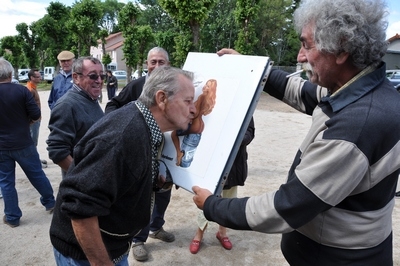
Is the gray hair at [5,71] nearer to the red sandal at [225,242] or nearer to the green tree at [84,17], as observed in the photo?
the red sandal at [225,242]

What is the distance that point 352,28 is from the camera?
1.20 m

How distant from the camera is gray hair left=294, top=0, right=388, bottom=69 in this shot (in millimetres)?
1211

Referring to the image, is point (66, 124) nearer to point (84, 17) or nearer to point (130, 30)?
point (130, 30)

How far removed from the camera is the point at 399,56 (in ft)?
112

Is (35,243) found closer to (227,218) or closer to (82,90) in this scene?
(82,90)

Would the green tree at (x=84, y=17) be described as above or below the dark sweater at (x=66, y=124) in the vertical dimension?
above

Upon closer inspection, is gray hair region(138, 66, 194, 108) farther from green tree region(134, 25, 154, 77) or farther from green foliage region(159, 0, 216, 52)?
green tree region(134, 25, 154, 77)

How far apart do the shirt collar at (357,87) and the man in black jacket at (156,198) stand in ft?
7.52

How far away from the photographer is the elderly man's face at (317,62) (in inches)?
52.2

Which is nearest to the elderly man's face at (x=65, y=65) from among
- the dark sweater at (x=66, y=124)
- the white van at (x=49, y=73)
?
the dark sweater at (x=66, y=124)

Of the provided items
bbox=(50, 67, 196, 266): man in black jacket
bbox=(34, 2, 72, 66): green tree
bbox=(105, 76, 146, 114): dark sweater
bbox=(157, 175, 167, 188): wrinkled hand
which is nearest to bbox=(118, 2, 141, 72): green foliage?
bbox=(34, 2, 72, 66): green tree

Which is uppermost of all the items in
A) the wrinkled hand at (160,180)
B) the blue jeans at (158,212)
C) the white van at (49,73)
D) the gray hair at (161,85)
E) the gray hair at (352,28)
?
the gray hair at (352,28)

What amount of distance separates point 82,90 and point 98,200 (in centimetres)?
176

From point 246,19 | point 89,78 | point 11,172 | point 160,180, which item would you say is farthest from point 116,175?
point 246,19
